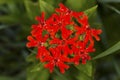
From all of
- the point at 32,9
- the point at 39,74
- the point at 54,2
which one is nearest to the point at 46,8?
the point at 54,2

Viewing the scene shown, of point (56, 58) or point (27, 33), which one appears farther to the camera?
point (27, 33)

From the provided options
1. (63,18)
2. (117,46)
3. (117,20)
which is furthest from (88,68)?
(117,20)

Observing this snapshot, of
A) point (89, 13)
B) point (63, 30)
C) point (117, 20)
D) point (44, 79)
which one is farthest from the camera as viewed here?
→ point (117, 20)

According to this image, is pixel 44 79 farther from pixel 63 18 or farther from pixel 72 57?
pixel 63 18

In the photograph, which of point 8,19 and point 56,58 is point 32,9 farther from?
point 56,58

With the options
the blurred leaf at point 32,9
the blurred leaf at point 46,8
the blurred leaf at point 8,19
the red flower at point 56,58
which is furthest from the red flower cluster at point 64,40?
the blurred leaf at point 8,19

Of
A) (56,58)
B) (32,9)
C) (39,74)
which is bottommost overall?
(39,74)

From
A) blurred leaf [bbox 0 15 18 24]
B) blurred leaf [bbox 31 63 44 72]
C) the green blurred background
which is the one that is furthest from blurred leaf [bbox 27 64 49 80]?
blurred leaf [bbox 0 15 18 24]

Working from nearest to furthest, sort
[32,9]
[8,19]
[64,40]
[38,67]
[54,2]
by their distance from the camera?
[64,40]
[38,67]
[54,2]
[32,9]
[8,19]
